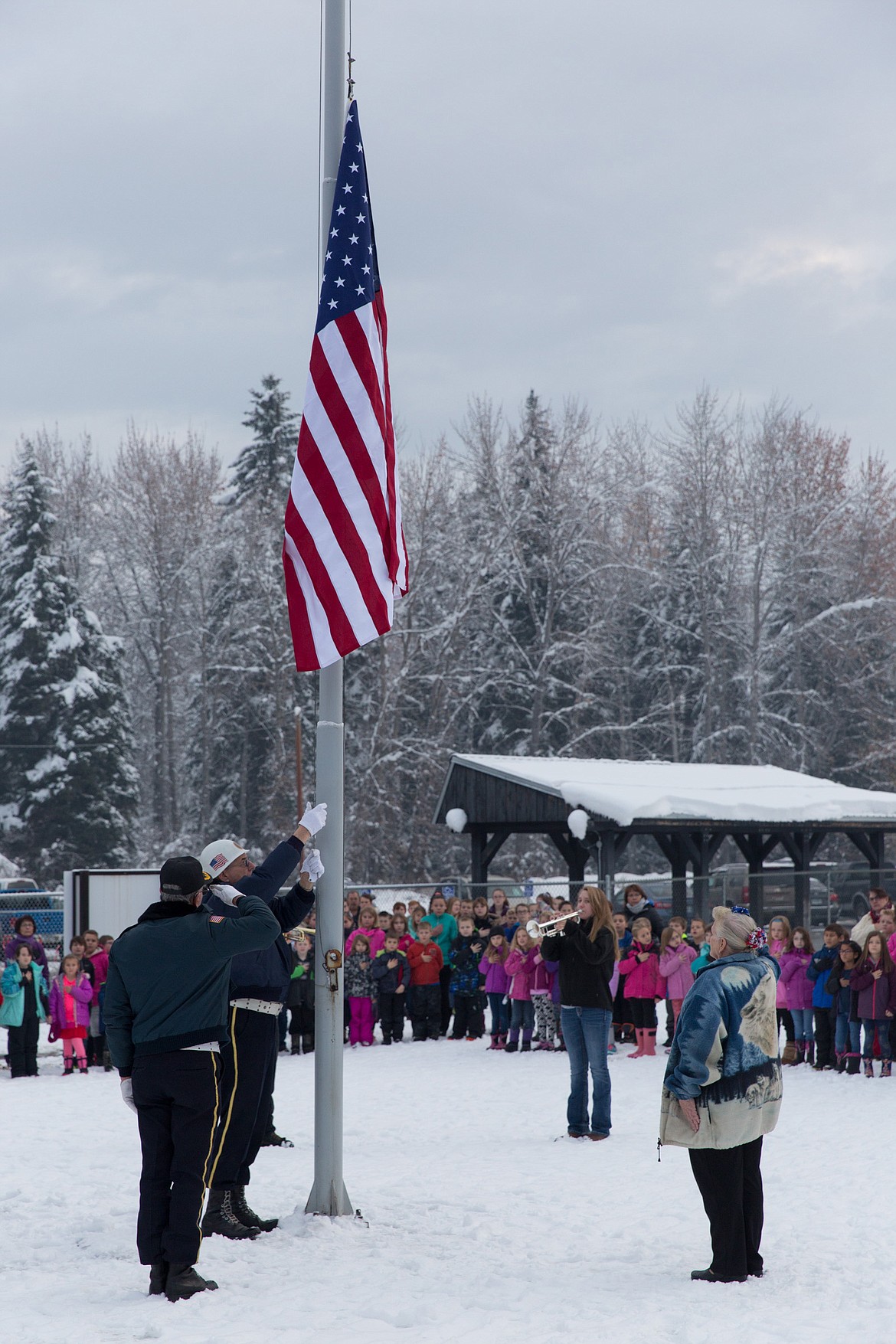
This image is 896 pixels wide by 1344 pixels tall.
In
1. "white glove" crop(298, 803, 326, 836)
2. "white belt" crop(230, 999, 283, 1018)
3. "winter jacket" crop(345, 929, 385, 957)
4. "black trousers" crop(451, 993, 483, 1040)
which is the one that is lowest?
"black trousers" crop(451, 993, 483, 1040)

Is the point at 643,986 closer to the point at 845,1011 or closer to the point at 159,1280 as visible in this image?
the point at 845,1011

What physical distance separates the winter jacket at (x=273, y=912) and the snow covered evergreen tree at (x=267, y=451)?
46.9 m

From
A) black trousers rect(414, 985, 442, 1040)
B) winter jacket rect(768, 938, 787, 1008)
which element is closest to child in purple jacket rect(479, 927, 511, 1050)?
black trousers rect(414, 985, 442, 1040)

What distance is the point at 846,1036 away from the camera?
571 inches

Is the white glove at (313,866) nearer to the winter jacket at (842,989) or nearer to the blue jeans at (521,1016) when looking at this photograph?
the winter jacket at (842,989)

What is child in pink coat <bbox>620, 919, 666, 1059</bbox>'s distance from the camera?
16031 mm

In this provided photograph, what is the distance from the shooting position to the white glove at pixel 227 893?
22.2 ft

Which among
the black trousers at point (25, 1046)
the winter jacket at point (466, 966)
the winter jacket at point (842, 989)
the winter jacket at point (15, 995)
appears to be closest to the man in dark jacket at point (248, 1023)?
the winter jacket at point (842, 989)

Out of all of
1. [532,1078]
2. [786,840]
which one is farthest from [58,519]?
[532,1078]

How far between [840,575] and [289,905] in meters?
45.8

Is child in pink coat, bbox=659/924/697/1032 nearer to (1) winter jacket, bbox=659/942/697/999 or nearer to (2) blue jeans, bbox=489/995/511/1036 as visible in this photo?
(1) winter jacket, bbox=659/942/697/999

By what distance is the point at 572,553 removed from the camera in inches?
1978

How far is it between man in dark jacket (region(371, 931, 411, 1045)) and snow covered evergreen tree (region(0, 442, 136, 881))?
29363 millimetres

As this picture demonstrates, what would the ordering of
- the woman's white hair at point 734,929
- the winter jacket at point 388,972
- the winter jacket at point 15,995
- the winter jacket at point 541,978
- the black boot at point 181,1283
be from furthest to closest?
the winter jacket at point 388,972 < the winter jacket at point 541,978 < the winter jacket at point 15,995 < the woman's white hair at point 734,929 < the black boot at point 181,1283
